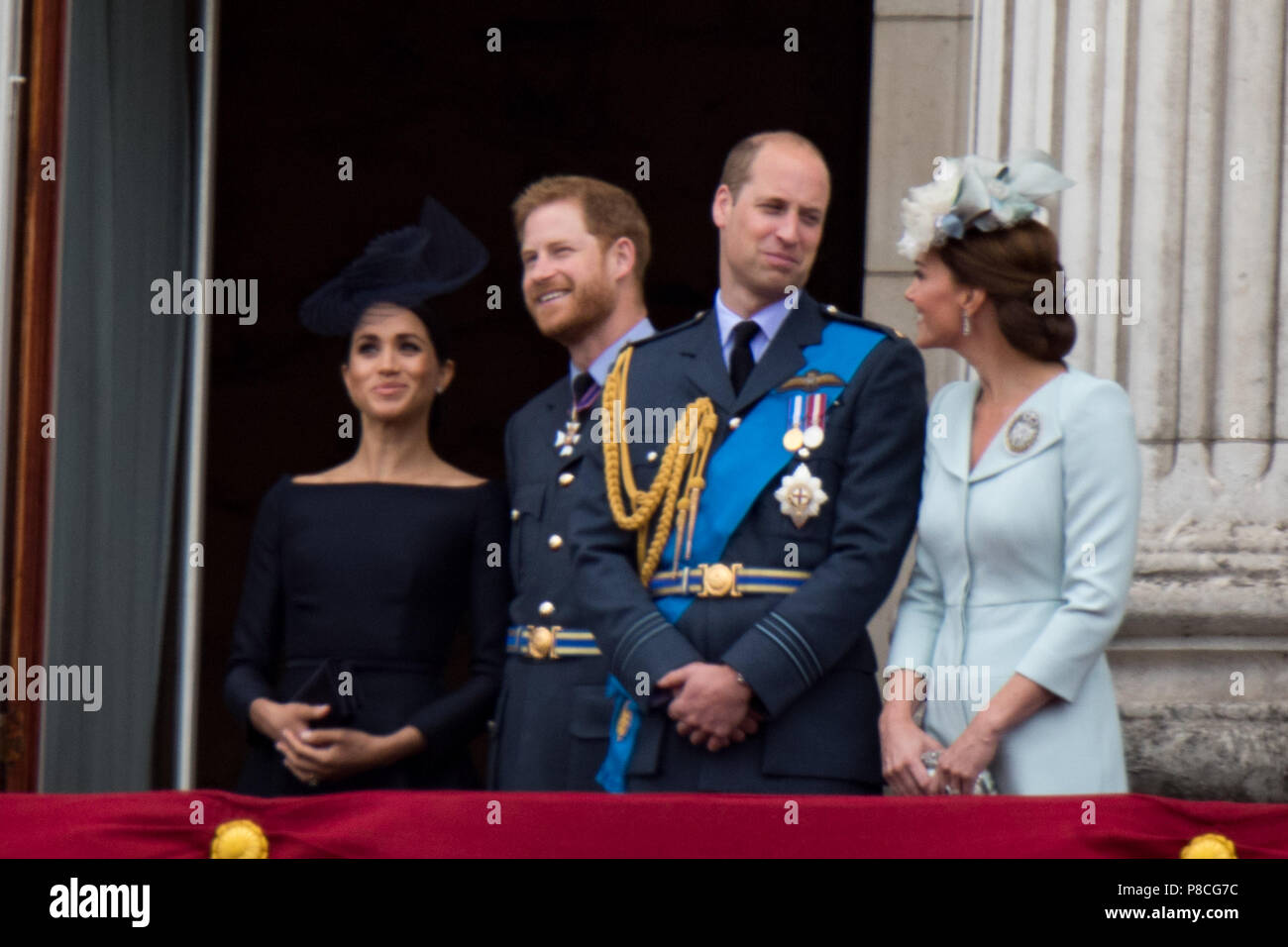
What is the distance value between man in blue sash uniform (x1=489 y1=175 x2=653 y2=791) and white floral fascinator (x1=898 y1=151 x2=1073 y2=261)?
2.90 ft

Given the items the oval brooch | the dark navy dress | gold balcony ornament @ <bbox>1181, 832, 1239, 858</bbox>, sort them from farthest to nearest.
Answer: the dark navy dress → the oval brooch → gold balcony ornament @ <bbox>1181, 832, 1239, 858</bbox>

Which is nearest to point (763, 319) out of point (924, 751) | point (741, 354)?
point (741, 354)

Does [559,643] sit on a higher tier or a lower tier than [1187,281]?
lower

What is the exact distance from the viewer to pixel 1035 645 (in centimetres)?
406

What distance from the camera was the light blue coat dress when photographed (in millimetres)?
4066

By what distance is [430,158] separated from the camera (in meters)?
8.99

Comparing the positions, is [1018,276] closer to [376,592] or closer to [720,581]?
[720,581]

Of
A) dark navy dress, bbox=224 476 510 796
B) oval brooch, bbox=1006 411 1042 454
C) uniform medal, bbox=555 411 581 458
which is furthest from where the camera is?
uniform medal, bbox=555 411 581 458

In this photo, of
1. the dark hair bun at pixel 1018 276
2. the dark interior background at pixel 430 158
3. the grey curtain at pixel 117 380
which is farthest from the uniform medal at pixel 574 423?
the dark interior background at pixel 430 158

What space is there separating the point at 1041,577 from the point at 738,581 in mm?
538

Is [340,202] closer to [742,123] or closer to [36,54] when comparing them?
[742,123]

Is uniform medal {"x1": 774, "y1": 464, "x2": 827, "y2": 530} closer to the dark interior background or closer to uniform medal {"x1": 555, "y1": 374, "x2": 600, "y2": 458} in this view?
uniform medal {"x1": 555, "y1": 374, "x2": 600, "y2": 458}

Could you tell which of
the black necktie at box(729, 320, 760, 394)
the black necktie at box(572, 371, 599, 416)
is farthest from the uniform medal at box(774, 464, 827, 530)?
the black necktie at box(572, 371, 599, 416)
